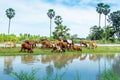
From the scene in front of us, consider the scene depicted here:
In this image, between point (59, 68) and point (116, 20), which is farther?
point (116, 20)

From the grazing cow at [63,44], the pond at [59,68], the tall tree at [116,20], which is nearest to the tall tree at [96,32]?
the tall tree at [116,20]

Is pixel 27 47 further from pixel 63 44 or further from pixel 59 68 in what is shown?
pixel 59 68

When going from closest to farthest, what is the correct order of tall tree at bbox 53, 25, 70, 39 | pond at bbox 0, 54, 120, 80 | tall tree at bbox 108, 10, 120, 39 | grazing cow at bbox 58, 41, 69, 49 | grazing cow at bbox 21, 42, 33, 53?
pond at bbox 0, 54, 120, 80 → grazing cow at bbox 21, 42, 33, 53 → grazing cow at bbox 58, 41, 69, 49 → tall tree at bbox 53, 25, 70, 39 → tall tree at bbox 108, 10, 120, 39

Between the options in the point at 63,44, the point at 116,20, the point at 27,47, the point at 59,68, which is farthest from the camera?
the point at 116,20

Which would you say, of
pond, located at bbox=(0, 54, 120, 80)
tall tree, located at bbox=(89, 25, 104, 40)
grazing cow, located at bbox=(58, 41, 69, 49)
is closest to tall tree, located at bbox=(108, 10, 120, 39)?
tall tree, located at bbox=(89, 25, 104, 40)

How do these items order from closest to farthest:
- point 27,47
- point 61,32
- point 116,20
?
1. point 27,47
2. point 61,32
3. point 116,20

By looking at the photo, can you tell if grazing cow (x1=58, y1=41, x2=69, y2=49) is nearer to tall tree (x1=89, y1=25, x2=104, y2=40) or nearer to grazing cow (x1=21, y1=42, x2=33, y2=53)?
grazing cow (x1=21, y1=42, x2=33, y2=53)

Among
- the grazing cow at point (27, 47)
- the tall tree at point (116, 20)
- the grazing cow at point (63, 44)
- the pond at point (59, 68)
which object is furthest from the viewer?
the tall tree at point (116, 20)

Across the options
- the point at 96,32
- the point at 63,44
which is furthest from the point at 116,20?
the point at 63,44

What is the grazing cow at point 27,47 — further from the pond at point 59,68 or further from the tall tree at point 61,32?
the tall tree at point 61,32

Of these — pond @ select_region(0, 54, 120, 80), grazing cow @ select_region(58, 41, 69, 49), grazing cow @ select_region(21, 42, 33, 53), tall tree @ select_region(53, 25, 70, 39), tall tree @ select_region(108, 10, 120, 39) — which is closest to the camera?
pond @ select_region(0, 54, 120, 80)

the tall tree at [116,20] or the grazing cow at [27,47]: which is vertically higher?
the tall tree at [116,20]

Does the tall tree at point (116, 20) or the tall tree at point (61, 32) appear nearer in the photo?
the tall tree at point (61, 32)

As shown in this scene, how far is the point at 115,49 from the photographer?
151 ft
